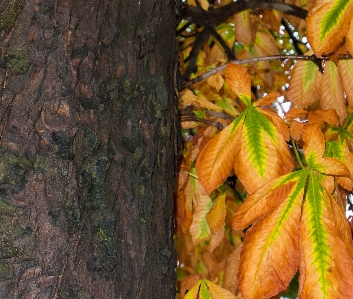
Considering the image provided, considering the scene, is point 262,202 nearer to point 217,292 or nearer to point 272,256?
point 272,256

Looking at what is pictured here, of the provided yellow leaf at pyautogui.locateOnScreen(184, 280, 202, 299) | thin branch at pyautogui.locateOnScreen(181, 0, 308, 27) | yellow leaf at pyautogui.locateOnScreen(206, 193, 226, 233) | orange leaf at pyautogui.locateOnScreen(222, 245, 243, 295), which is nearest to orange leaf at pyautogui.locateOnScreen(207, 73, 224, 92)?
thin branch at pyautogui.locateOnScreen(181, 0, 308, 27)

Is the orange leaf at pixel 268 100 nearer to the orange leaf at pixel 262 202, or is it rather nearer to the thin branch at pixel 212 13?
the orange leaf at pixel 262 202

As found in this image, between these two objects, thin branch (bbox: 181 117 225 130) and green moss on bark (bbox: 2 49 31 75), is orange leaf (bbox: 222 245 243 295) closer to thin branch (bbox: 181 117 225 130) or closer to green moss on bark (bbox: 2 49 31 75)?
thin branch (bbox: 181 117 225 130)

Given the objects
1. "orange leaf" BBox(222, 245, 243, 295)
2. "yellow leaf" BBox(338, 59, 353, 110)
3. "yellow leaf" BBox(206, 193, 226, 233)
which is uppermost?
"yellow leaf" BBox(338, 59, 353, 110)

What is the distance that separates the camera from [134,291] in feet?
2.06

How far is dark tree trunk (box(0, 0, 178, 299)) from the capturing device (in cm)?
55

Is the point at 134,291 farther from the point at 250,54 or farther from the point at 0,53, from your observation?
the point at 250,54

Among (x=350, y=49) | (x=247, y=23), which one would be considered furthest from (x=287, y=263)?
(x=247, y=23)

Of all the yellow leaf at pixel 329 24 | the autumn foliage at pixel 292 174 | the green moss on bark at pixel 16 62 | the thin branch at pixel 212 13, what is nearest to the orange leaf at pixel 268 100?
the autumn foliage at pixel 292 174

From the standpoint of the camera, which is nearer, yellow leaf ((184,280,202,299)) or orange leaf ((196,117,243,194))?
orange leaf ((196,117,243,194))

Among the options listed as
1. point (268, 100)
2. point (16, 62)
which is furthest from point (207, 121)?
point (16, 62)

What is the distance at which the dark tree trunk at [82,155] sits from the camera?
55cm

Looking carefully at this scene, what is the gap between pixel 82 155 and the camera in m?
0.60

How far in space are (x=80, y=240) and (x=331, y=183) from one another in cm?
40
